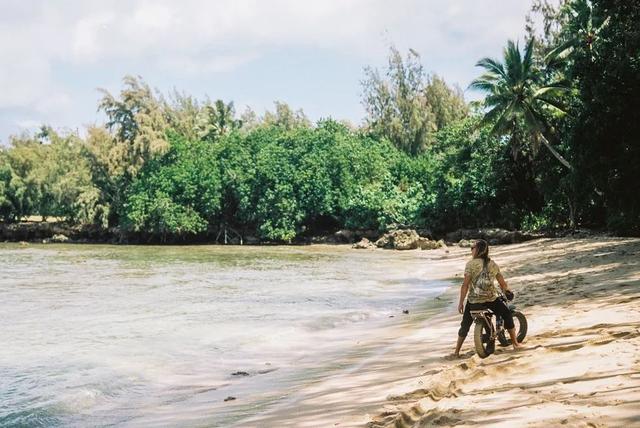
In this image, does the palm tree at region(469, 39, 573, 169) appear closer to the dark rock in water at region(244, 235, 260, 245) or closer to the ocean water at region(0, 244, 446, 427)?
the ocean water at region(0, 244, 446, 427)

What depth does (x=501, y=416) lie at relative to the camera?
444cm

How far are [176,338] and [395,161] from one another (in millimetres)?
39440

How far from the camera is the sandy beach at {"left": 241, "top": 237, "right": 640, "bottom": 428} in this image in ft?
14.8

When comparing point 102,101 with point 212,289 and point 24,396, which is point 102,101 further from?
point 24,396

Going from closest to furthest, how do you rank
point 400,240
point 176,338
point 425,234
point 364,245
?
point 176,338
point 400,240
point 364,245
point 425,234

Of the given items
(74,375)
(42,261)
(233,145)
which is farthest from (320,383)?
(233,145)

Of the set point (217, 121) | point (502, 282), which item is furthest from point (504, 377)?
point (217, 121)

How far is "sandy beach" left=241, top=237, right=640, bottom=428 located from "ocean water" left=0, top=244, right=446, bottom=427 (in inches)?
31.3

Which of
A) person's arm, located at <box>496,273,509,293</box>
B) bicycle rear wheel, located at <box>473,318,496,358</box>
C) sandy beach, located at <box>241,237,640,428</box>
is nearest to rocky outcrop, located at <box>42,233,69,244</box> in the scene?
sandy beach, located at <box>241,237,640,428</box>

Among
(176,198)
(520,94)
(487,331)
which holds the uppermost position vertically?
(520,94)

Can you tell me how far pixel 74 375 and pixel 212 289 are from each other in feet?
32.0

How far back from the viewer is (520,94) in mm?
28438

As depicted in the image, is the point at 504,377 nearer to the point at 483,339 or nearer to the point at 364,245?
the point at 483,339

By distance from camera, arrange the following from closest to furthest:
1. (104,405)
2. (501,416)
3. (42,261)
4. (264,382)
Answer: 1. (501,416)
2. (104,405)
3. (264,382)
4. (42,261)
